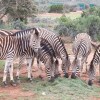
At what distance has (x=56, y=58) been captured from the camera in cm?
1152

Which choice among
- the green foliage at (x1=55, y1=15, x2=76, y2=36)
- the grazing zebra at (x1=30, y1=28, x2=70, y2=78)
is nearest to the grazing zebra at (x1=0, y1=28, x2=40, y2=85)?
the grazing zebra at (x1=30, y1=28, x2=70, y2=78)

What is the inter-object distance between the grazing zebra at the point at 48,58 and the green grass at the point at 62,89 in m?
0.35

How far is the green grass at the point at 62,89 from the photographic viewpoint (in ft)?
29.6

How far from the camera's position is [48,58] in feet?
35.3

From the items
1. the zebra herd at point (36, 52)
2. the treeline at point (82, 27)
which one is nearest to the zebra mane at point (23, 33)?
the zebra herd at point (36, 52)

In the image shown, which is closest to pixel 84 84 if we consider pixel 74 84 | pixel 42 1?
pixel 74 84

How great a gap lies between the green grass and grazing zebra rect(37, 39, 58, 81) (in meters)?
0.35

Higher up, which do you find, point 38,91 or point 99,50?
point 99,50

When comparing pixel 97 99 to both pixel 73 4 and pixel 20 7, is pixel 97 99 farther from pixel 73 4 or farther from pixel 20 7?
pixel 73 4

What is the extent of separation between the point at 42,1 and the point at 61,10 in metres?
11.2

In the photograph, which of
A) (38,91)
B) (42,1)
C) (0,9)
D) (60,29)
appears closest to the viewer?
(38,91)

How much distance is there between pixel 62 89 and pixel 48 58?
1513 millimetres

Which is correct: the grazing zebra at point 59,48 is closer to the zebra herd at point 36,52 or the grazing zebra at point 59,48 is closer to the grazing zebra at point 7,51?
the zebra herd at point 36,52

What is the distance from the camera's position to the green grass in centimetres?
901
